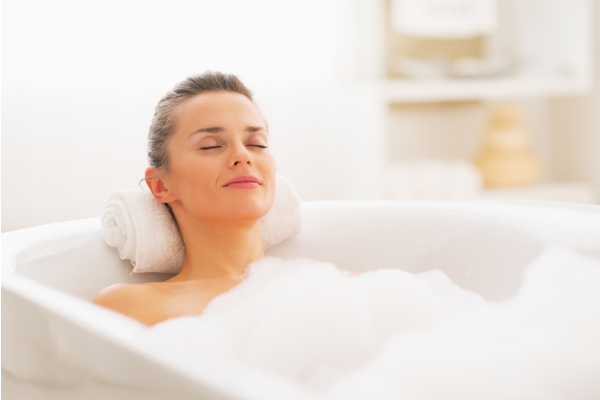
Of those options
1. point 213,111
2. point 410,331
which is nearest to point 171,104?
point 213,111

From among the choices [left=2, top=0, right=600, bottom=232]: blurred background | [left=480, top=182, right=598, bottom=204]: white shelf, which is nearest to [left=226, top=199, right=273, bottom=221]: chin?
[left=2, top=0, right=600, bottom=232]: blurred background

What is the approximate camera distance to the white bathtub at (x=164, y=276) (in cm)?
58

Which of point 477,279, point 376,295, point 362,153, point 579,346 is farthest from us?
point 362,153

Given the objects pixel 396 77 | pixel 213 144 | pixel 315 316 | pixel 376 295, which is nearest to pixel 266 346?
pixel 315 316

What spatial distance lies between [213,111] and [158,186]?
0.18 meters

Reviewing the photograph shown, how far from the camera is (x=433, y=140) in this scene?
293cm

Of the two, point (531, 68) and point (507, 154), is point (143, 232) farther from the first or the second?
point (531, 68)

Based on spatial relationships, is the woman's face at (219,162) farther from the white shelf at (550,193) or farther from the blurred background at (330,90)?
the white shelf at (550,193)

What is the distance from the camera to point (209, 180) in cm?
112

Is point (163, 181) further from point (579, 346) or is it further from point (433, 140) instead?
point (433, 140)

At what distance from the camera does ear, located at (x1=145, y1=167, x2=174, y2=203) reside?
3.94 feet

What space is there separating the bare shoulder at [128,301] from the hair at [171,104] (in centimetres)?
25

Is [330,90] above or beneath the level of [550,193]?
above

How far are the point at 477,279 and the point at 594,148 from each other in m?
1.70
